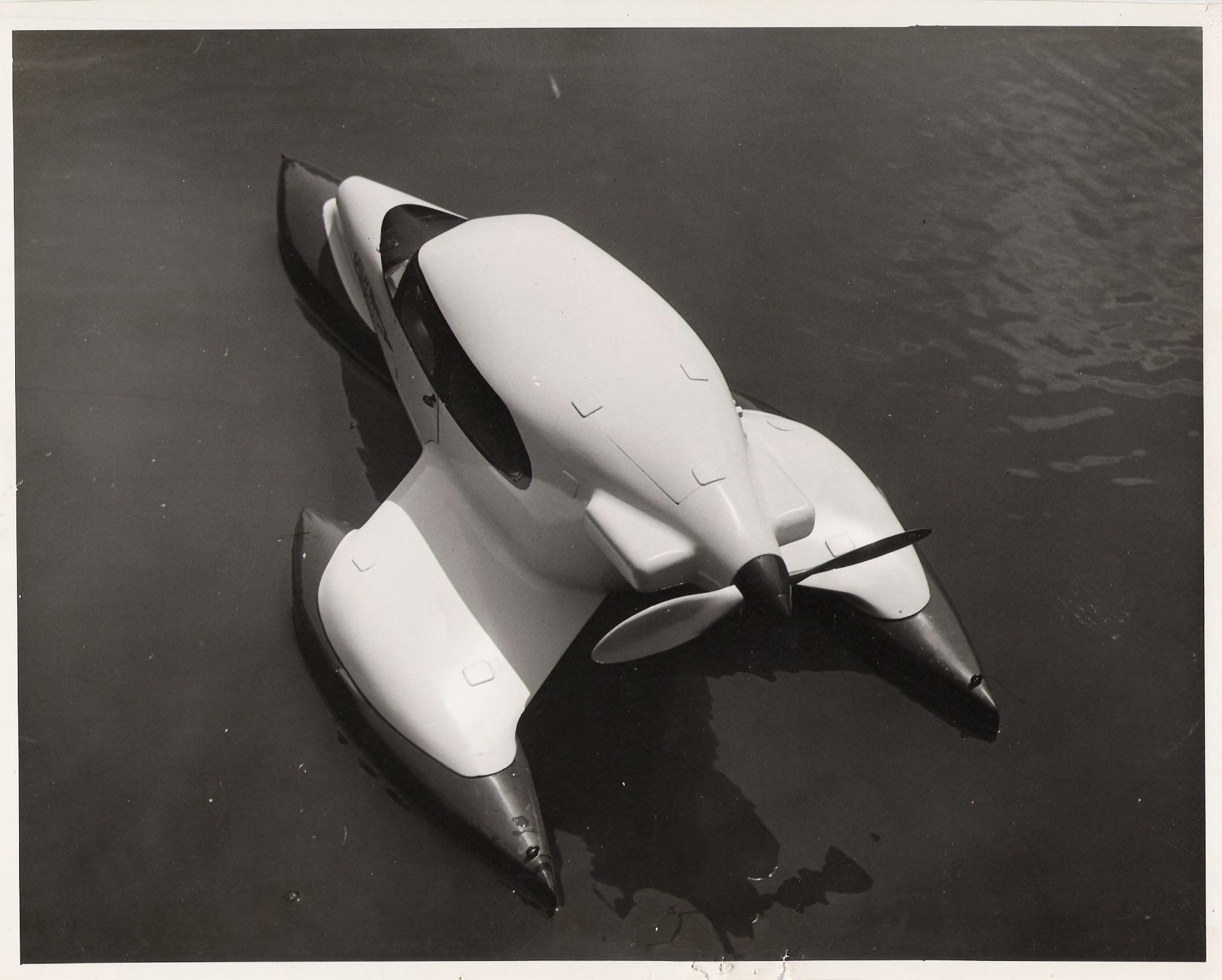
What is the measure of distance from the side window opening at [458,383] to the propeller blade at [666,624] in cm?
52

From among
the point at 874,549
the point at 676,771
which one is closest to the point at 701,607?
the point at 874,549

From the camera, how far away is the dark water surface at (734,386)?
3.06 meters

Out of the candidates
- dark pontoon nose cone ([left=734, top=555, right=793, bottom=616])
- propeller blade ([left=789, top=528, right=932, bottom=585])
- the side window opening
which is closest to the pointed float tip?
propeller blade ([left=789, top=528, right=932, bottom=585])

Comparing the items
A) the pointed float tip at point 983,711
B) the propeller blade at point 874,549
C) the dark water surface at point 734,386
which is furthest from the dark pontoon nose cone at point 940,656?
the propeller blade at point 874,549

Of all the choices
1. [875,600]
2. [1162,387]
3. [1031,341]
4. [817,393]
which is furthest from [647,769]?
[1162,387]

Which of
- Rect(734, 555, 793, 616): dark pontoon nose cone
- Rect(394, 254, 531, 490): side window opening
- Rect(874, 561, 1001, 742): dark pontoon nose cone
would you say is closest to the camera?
Rect(734, 555, 793, 616): dark pontoon nose cone

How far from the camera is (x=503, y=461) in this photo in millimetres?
2727

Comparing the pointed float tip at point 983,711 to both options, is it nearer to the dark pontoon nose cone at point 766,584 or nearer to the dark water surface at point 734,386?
the dark water surface at point 734,386

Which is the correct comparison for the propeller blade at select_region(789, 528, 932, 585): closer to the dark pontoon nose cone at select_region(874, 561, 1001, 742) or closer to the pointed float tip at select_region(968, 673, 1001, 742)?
the dark pontoon nose cone at select_region(874, 561, 1001, 742)

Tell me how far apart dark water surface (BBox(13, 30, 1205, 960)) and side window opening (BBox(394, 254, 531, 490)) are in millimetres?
504

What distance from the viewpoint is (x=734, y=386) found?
131 inches

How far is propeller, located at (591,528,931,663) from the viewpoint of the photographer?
2.37m

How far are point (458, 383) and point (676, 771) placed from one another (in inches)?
52.5

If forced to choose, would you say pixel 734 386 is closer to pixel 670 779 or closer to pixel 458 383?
pixel 458 383
